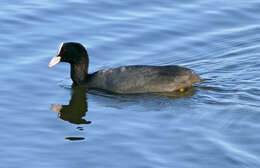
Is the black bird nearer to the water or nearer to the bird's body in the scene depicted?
the bird's body

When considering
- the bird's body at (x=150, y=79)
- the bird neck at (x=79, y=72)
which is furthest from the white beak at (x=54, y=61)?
the bird's body at (x=150, y=79)

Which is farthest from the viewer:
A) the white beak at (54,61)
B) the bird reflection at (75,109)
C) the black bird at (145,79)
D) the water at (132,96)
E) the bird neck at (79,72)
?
the bird neck at (79,72)

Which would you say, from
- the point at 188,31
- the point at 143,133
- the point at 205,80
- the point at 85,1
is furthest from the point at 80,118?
the point at 85,1

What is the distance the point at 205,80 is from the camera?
11.9 metres

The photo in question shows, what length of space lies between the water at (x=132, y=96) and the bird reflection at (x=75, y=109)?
20 millimetres

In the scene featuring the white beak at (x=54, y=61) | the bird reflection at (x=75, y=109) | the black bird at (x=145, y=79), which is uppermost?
the white beak at (x=54, y=61)

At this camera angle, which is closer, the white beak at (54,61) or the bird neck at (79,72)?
the white beak at (54,61)

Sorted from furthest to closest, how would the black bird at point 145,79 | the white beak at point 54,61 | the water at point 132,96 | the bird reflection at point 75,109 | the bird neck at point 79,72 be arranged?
the bird neck at point 79,72
the white beak at point 54,61
the black bird at point 145,79
the bird reflection at point 75,109
the water at point 132,96

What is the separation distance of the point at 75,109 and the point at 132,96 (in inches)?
40.0

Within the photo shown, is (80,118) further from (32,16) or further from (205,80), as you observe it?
(32,16)

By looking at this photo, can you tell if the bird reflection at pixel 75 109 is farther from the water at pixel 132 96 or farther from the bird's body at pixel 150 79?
the bird's body at pixel 150 79

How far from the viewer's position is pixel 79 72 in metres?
12.1

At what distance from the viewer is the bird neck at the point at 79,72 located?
12.1 m

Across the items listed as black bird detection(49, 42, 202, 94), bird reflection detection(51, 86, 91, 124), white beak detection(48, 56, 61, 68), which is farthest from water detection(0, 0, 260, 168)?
white beak detection(48, 56, 61, 68)
